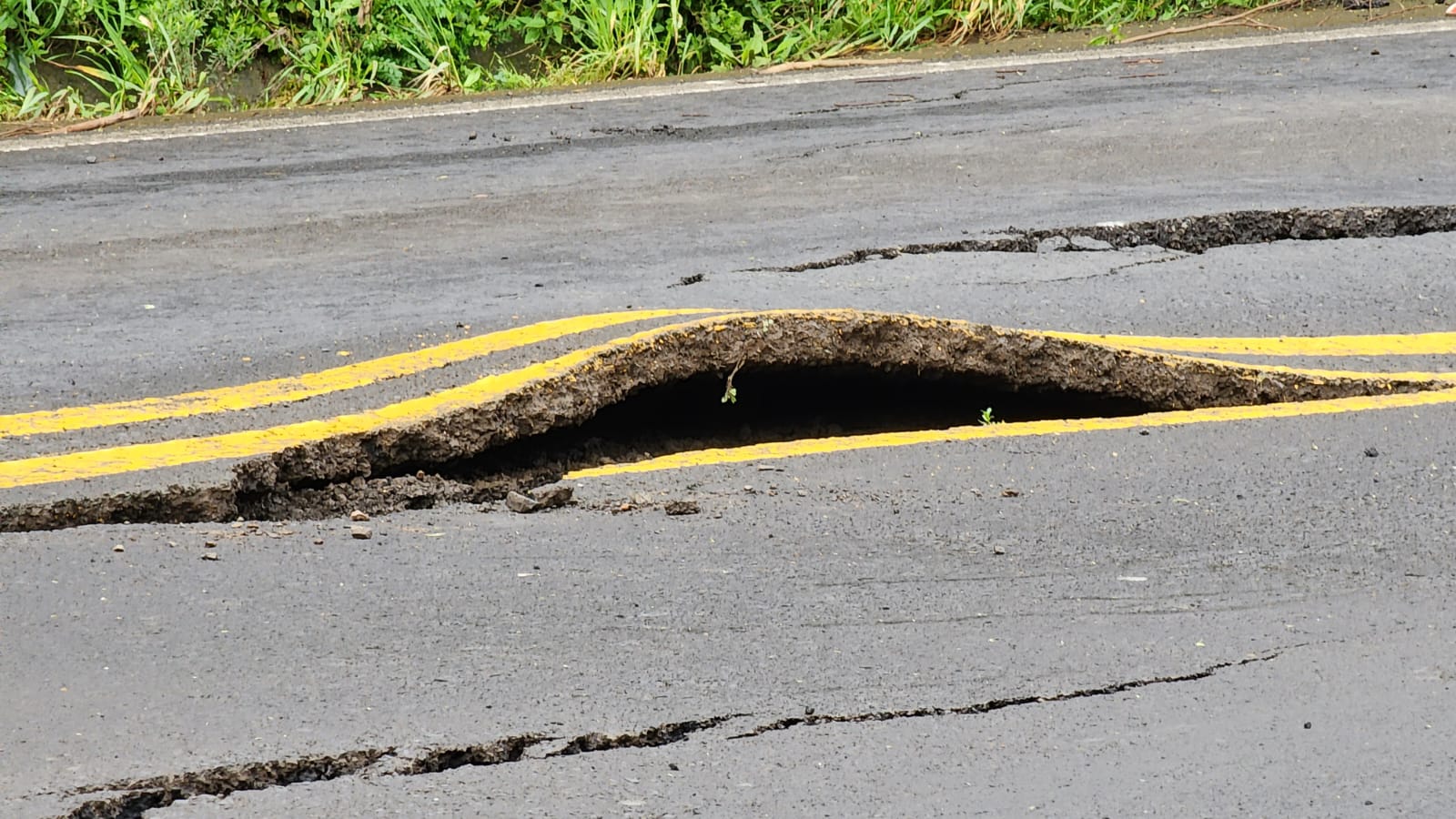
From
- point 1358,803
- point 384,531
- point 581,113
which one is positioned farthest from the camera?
point 581,113

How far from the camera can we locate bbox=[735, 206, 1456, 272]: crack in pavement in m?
5.26

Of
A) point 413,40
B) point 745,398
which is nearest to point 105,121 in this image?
point 413,40

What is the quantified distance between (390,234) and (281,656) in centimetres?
293

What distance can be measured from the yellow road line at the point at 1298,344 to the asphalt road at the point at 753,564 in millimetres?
75

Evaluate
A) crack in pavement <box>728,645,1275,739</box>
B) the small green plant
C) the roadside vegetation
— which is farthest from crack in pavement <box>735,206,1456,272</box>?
the roadside vegetation

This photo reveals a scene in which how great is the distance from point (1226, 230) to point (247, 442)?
3312 millimetres

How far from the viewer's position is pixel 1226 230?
5402mm

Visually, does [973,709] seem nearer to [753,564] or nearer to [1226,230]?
[753,564]

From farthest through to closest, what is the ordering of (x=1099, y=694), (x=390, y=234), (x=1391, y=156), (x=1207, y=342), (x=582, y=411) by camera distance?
1. (x=1391, y=156)
2. (x=390, y=234)
3. (x=1207, y=342)
4. (x=582, y=411)
5. (x=1099, y=694)

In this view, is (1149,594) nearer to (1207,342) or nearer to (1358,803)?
(1358,803)

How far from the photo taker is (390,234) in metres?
5.54

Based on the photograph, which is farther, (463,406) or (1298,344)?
(1298,344)

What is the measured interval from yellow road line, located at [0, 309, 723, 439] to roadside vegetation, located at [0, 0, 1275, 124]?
435cm

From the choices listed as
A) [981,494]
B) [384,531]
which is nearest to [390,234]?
[384,531]
